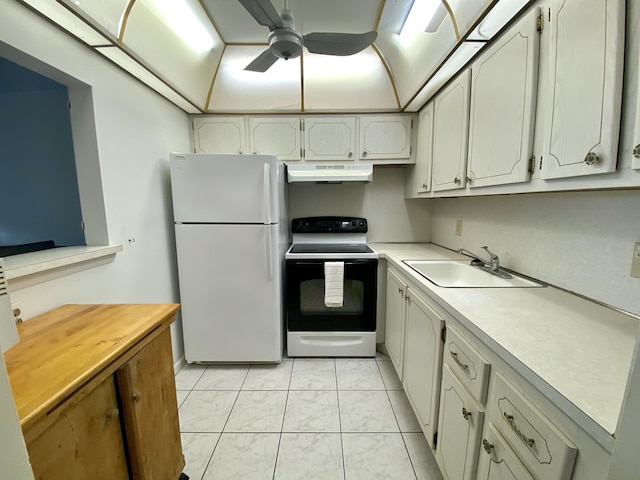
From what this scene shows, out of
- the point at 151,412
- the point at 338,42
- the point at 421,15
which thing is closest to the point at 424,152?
the point at 421,15

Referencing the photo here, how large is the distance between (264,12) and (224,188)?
1.09m

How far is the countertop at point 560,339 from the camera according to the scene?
571 mm

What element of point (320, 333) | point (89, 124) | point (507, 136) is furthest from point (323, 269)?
point (89, 124)

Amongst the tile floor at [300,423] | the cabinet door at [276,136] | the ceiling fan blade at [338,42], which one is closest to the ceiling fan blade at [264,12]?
the ceiling fan blade at [338,42]

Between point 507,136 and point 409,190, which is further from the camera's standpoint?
point 409,190

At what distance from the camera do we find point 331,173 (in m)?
2.38

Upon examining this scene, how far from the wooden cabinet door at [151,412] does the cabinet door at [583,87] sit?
167 centimetres

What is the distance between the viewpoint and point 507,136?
119cm

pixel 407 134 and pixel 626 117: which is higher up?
pixel 407 134

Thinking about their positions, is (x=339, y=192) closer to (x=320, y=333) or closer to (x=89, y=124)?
(x=320, y=333)

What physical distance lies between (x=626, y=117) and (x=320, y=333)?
6.85ft

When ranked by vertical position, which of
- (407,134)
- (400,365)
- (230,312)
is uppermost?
(407,134)

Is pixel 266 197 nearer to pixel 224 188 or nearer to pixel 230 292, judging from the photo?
pixel 224 188

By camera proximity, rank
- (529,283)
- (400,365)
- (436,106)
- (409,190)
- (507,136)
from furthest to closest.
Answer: (409,190) → (436,106) → (400,365) → (529,283) → (507,136)
